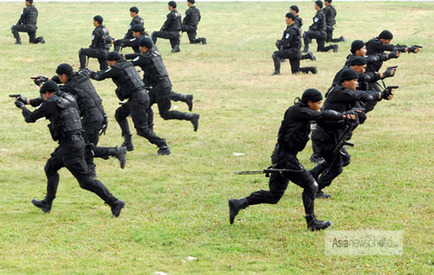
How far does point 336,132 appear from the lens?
10.6m

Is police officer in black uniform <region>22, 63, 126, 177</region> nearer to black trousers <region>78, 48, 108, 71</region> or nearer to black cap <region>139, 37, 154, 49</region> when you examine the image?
black cap <region>139, 37, 154, 49</region>

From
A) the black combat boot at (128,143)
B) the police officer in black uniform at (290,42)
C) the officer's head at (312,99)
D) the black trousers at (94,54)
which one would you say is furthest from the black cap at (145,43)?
the black trousers at (94,54)

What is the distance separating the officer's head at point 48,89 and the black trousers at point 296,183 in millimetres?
3280

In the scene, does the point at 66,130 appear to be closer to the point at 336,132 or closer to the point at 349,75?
the point at 336,132

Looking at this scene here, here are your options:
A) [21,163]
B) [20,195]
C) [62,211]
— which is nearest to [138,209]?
[62,211]

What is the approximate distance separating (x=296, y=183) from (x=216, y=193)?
246 centimetres

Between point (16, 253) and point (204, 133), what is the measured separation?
815 cm

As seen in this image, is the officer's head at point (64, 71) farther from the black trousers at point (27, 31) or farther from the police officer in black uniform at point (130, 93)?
the black trousers at point (27, 31)

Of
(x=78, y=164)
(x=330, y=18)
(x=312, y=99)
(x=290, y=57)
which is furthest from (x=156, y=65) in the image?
(x=330, y=18)

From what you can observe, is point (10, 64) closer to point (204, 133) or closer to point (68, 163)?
point (204, 133)

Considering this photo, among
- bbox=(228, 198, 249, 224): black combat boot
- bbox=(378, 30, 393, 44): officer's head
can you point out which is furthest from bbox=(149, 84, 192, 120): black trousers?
bbox=(228, 198, 249, 224): black combat boot

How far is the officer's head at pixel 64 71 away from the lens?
11531 mm

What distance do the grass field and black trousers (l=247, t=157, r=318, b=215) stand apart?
39cm

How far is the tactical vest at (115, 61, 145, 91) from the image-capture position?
13.7 m
